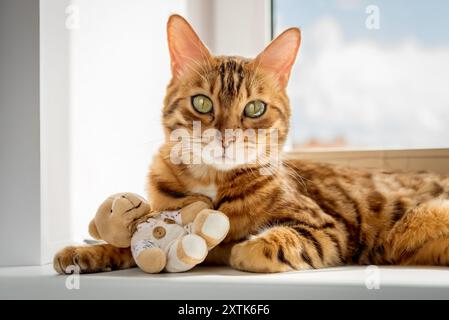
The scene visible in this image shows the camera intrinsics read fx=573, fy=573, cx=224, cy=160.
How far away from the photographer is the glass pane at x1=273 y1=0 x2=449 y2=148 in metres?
1.96

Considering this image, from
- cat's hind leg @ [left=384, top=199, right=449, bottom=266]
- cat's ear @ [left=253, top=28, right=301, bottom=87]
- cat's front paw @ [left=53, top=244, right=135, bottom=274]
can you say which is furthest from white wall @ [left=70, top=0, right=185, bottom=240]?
cat's hind leg @ [left=384, top=199, right=449, bottom=266]

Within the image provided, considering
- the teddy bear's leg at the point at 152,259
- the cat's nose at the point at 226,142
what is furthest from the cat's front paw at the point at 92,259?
the cat's nose at the point at 226,142

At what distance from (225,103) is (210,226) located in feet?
1.07

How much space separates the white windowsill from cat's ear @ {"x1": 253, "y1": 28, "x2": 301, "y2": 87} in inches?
21.4

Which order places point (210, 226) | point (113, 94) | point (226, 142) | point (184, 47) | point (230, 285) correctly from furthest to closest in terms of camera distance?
1. point (113, 94)
2. point (184, 47)
3. point (226, 142)
4. point (210, 226)
5. point (230, 285)

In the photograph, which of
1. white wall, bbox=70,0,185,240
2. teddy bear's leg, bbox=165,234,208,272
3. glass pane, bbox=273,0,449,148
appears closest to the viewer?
teddy bear's leg, bbox=165,234,208,272

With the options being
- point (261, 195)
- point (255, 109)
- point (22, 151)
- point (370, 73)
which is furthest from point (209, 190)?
point (370, 73)

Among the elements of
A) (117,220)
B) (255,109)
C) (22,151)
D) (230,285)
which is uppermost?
(255,109)

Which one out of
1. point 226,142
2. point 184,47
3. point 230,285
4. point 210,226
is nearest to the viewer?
point 230,285

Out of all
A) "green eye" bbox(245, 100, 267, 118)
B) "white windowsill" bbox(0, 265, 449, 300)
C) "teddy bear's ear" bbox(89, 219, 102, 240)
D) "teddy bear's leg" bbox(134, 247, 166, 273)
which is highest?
"green eye" bbox(245, 100, 267, 118)

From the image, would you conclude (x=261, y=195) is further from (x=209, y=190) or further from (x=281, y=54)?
(x=281, y=54)

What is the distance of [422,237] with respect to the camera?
142 centimetres

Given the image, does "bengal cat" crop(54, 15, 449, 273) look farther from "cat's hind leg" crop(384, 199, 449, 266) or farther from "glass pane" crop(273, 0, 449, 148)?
"glass pane" crop(273, 0, 449, 148)
